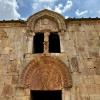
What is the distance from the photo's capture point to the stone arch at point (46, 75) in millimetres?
11266

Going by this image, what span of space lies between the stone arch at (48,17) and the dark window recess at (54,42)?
0.54m

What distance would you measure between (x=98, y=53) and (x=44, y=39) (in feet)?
8.98

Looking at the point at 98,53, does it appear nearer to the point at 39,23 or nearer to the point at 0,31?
the point at 39,23

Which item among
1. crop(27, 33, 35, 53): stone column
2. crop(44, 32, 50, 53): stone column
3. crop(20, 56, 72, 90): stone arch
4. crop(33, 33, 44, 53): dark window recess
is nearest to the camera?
crop(20, 56, 72, 90): stone arch

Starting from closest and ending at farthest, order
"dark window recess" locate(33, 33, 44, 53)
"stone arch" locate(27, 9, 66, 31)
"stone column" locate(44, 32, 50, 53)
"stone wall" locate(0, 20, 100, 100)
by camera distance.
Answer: "stone wall" locate(0, 20, 100, 100)
"stone column" locate(44, 32, 50, 53)
"stone arch" locate(27, 9, 66, 31)
"dark window recess" locate(33, 33, 44, 53)

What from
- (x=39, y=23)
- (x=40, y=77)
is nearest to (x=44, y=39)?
(x=39, y=23)

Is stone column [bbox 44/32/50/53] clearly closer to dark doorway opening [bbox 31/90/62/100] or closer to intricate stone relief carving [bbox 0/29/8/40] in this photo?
intricate stone relief carving [bbox 0/29/8/40]

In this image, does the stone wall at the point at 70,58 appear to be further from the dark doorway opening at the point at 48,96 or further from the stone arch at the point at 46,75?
the dark doorway opening at the point at 48,96

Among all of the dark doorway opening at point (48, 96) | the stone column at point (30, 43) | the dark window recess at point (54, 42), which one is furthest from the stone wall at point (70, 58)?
the dark doorway opening at point (48, 96)

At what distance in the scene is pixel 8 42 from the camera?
41.1 feet

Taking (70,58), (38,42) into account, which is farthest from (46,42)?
(70,58)

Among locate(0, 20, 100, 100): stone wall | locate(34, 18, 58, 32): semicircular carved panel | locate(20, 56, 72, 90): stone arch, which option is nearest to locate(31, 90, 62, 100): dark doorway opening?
locate(20, 56, 72, 90): stone arch

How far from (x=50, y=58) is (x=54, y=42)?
6.39ft

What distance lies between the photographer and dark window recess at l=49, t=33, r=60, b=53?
12.9 meters
